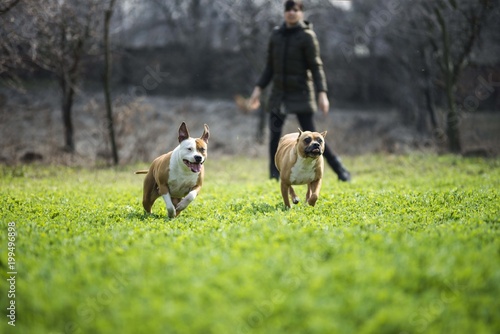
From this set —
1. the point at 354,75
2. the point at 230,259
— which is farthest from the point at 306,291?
the point at 354,75

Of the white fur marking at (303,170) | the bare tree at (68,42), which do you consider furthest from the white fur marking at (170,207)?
the bare tree at (68,42)

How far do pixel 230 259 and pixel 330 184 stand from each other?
5884mm

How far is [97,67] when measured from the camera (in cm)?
2566

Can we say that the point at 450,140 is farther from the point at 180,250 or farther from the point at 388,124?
the point at 180,250

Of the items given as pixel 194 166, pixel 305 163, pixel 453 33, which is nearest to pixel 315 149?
pixel 305 163

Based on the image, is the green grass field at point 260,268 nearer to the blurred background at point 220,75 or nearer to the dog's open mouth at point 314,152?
the dog's open mouth at point 314,152

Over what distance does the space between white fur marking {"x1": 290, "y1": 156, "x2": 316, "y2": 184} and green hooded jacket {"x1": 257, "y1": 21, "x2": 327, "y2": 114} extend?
269 centimetres

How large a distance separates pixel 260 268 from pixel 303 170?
3183mm

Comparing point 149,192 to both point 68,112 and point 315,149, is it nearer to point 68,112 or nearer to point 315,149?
point 315,149

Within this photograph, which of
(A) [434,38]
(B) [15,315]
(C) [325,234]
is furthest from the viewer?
(A) [434,38]

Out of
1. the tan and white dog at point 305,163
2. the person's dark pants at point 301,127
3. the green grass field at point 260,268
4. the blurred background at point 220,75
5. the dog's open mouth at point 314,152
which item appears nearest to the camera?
the green grass field at point 260,268

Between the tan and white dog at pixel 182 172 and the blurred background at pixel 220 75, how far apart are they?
645 cm

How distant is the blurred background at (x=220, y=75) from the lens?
16266 mm

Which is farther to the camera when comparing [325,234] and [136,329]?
A: [325,234]
